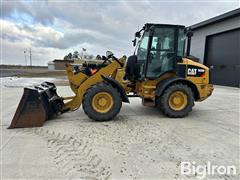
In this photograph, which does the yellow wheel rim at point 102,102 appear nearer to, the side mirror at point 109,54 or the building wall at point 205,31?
the side mirror at point 109,54

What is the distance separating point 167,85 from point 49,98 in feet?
9.86

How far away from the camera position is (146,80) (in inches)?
244

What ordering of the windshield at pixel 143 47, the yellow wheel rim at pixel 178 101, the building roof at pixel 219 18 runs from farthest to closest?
1. the building roof at pixel 219 18
2. the windshield at pixel 143 47
3. the yellow wheel rim at pixel 178 101

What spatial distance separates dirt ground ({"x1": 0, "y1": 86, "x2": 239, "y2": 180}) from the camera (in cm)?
312

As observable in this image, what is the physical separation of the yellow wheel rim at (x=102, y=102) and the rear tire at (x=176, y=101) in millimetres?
1418

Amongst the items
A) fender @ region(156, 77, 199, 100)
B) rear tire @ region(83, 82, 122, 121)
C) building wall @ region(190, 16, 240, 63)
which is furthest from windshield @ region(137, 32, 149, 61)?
building wall @ region(190, 16, 240, 63)

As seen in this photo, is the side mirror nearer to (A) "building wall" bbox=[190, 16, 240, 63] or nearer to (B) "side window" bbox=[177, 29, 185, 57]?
(B) "side window" bbox=[177, 29, 185, 57]

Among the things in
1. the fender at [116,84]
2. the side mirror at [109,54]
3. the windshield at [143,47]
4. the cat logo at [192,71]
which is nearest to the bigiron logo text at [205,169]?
the fender at [116,84]

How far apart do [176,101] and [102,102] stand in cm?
202

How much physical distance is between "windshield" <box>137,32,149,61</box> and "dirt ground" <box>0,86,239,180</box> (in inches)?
67.6

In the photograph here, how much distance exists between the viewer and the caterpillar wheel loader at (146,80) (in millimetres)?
5570

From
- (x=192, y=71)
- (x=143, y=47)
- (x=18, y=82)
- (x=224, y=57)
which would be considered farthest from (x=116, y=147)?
(x=224, y=57)

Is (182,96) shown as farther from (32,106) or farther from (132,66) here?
(32,106)

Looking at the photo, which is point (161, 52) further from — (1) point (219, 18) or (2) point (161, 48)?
(1) point (219, 18)
